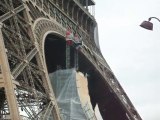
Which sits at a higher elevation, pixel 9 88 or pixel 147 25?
pixel 147 25

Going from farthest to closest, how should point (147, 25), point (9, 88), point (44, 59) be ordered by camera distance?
point (44, 59) < point (9, 88) < point (147, 25)

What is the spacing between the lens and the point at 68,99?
36969 mm

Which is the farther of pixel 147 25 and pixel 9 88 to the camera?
pixel 9 88

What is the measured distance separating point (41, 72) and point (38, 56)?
1.09 metres

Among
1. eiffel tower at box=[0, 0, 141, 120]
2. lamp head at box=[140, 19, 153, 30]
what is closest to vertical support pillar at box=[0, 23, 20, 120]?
eiffel tower at box=[0, 0, 141, 120]

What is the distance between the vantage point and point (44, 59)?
30.3 metres

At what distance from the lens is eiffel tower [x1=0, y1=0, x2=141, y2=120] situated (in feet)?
81.9

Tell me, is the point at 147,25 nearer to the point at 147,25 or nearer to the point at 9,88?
the point at 147,25

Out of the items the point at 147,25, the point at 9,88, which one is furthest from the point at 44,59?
the point at 147,25

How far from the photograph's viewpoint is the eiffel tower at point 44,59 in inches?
982

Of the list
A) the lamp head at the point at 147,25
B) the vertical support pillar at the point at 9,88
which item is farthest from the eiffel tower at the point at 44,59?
the lamp head at the point at 147,25

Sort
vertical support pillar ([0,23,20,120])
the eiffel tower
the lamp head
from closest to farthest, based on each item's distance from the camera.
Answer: the lamp head → vertical support pillar ([0,23,20,120]) → the eiffel tower

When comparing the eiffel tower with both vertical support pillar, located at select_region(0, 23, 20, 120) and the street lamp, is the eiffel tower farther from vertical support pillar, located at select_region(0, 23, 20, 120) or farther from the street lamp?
the street lamp

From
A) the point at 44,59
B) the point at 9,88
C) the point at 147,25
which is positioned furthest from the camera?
the point at 44,59
